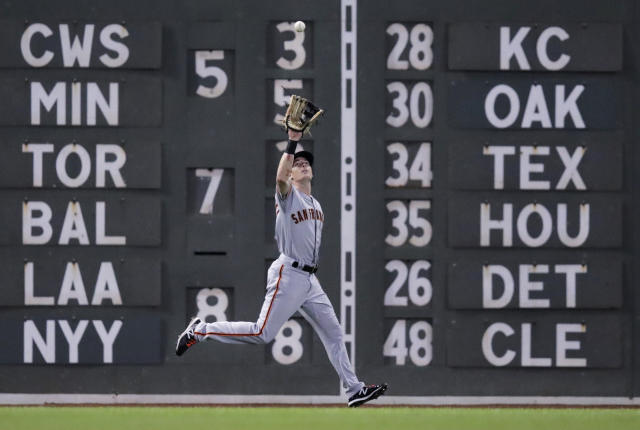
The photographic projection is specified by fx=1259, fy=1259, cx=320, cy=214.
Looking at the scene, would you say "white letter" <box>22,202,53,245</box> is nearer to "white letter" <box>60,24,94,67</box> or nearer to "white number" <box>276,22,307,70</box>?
"white letter" <box>60,24,94,67</box>

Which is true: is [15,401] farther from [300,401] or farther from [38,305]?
[300,401]

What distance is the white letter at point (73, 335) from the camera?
9.64m

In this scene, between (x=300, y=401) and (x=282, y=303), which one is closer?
(x=282, y=303)

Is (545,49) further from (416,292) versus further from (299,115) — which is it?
(299,115)

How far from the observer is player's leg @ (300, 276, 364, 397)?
854cm

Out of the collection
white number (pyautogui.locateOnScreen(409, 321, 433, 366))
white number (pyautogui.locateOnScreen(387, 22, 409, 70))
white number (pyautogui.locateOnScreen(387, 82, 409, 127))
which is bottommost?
white number (pyautogui.locateOnScreen(409, 321, 433, 366))

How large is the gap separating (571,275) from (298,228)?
2.40 m

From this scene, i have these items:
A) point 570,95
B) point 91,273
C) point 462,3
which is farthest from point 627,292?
point 91,273

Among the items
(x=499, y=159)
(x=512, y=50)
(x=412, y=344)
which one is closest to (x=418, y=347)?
(x=412, y=344)

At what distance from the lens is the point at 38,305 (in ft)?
31.6

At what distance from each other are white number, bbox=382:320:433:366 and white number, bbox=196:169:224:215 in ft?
5.61

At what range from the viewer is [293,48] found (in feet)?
31.6

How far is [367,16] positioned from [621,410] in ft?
11.8

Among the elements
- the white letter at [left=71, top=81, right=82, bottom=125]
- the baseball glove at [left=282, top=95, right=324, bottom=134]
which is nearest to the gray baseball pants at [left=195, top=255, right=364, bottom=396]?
the baseball glove at [left=282, top=95, right=324, bottom=134]
